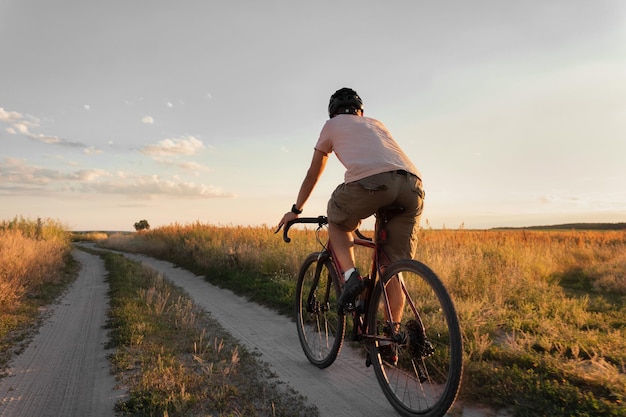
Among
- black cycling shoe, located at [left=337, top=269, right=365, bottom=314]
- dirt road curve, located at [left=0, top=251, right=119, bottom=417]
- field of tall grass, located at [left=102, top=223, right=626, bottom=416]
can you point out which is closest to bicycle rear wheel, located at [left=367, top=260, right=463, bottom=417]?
black cycling shoe, located at [left=337, top=269, right=365, bottom=314]

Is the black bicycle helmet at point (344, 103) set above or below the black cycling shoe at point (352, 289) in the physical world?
above

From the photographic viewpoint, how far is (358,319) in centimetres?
358

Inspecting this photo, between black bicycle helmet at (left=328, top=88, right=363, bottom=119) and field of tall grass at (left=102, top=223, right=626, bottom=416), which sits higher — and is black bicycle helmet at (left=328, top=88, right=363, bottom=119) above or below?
above

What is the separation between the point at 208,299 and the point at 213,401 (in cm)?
581

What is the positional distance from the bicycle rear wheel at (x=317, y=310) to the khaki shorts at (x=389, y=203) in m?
0.87

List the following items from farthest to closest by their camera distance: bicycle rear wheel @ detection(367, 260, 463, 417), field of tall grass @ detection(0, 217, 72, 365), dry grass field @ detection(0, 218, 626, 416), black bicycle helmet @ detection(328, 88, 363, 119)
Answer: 1. field of tall grass @ detection(0, 217, 72, 365)
2. black bicycle helmet @ detection(328, 88, 363, 119)
3. dry grass field @ detection(0, 218, 626, 416)
4. bicycle rear wheel @ detection(367, 260, 463, 417)

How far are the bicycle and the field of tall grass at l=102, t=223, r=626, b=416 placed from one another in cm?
41

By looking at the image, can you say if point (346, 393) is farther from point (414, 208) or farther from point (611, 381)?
point (611, 381)

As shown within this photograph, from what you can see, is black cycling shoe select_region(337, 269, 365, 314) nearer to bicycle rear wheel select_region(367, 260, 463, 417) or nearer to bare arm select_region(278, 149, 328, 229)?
bicycle rear wheel select_region(367, 260, 463, 417)

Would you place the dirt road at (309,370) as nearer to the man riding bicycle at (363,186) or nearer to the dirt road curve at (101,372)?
the dirt road curve at (101,372)

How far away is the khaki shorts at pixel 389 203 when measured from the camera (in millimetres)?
3133

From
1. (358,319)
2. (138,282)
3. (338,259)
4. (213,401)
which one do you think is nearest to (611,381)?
(358,319)

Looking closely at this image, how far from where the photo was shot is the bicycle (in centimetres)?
266

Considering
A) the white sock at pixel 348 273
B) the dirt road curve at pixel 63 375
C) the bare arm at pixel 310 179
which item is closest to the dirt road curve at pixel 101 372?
the dirt road curve at pixel 63 375
